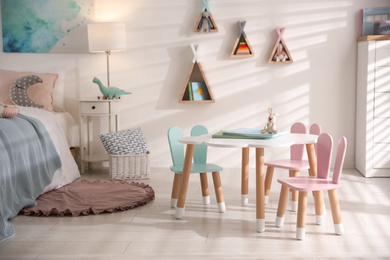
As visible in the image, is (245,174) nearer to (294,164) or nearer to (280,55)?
(294,164)

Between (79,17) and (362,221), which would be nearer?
(362,221)

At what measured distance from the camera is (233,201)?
3.56m

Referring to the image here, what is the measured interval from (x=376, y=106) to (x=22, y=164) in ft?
9.62

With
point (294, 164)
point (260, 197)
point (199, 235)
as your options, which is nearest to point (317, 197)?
point (260, 197)

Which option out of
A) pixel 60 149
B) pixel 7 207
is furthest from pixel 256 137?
pixel 60 149

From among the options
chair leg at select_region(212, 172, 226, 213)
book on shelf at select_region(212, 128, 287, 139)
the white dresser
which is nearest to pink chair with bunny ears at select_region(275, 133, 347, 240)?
book on shelf at select_region(212, 128, 287, 139)

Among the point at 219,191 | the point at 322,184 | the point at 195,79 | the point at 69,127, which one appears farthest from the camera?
the point at 195,79

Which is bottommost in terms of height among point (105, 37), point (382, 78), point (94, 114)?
point (94, 114)

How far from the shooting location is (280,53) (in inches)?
185

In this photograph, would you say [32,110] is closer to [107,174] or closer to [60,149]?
[60,149]

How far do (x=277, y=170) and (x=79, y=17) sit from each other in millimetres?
2382

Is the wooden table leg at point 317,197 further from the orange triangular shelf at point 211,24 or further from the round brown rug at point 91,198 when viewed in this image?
the orange triangular shelf at point 211,24

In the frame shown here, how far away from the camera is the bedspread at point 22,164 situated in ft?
10.3

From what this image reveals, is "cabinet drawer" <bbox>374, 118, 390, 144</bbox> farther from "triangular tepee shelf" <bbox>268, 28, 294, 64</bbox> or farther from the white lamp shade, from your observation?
the white lamp shade
